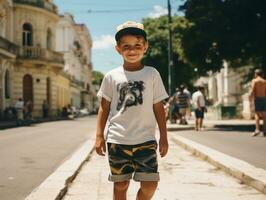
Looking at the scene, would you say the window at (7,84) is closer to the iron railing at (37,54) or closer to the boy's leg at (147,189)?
the iron railing at (37,54)

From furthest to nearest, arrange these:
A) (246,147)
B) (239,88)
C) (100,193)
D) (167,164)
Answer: (239,88)
(246,147)
(167,164)
(100,193)

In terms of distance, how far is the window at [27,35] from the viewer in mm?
40875

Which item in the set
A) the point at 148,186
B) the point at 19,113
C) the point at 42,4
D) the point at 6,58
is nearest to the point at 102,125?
the point at 148,186

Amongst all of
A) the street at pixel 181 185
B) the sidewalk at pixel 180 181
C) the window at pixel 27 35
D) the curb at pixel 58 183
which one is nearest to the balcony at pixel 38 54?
the window at pixel 27 35

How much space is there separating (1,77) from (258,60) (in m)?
18.8

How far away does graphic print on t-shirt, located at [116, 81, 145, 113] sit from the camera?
3.77m

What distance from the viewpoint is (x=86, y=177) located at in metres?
6.80

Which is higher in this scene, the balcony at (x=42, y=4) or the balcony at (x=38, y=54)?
the balcony at (x=42, y=4)

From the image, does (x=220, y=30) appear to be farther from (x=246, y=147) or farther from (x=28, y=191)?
(x=28, y=191)

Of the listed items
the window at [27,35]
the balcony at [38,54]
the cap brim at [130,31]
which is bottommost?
the cap brim at [130,31]

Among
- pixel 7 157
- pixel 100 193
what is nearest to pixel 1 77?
pixel 7 157

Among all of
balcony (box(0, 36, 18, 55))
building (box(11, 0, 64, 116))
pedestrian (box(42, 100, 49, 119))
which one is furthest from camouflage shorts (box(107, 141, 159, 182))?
pedestrian (box(42, 100, 49, 119))

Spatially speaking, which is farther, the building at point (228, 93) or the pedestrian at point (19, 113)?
the building at point (228, 93)

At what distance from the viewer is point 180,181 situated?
6.34 metres
